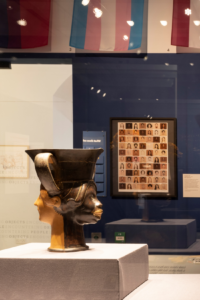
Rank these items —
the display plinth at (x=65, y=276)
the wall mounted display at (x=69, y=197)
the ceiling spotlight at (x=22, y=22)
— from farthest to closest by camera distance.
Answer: the ceiling spotlight at (x=22, y=22) → the wall mounted display at (x=69, y=197) → the display plinth at (x=65, y=276)

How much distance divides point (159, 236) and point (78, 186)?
930 millimetres

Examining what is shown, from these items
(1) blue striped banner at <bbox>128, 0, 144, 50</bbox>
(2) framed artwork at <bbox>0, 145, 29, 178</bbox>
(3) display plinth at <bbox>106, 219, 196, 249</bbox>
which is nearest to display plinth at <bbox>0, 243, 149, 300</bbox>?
(3) display plinth at <bbox>106, 219, 196, 249</bbox>

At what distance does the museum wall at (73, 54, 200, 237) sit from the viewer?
7.45ft

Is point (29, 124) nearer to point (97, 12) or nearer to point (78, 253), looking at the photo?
point (97, 12)

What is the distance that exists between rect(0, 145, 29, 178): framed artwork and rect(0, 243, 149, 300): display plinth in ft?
3.05

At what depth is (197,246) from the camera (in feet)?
7.39

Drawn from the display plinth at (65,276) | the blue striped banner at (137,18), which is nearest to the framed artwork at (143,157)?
the blue striped banner at (137,18)

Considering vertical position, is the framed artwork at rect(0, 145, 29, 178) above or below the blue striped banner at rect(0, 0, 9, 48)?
below

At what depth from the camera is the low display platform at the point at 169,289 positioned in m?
1.48

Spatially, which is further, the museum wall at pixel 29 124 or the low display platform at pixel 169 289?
the museum wall at pixel 29 124

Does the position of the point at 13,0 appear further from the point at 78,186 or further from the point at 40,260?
the point at 40,260

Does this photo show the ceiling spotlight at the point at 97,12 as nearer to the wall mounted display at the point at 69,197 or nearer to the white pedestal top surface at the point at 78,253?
the wall mounted display at the point at 69,197

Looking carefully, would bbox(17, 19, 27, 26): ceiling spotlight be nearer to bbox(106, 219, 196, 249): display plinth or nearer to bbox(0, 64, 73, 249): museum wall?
bbox(0, 64, 73, 249): museum wall

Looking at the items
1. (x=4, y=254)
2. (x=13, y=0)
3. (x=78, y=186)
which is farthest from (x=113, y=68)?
(x=4, y=254)
